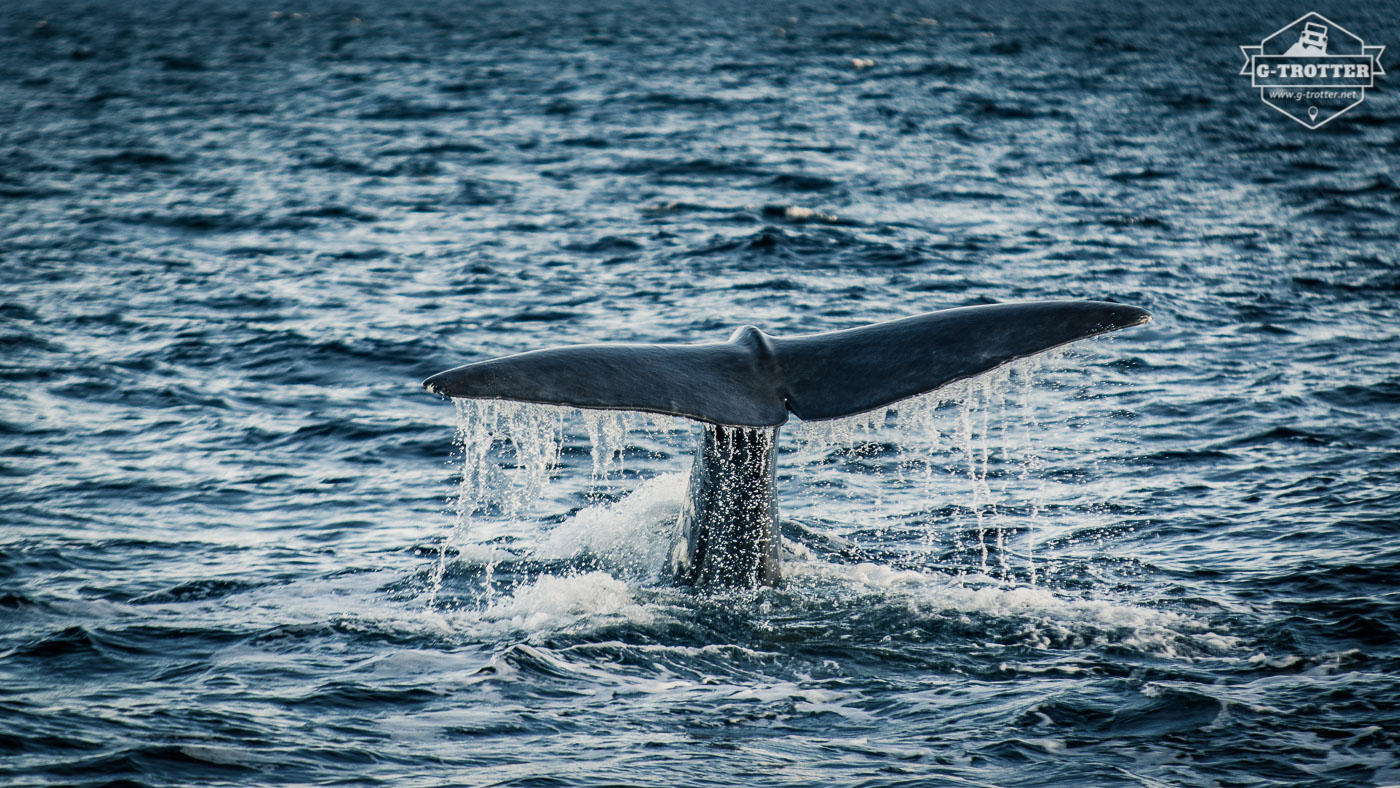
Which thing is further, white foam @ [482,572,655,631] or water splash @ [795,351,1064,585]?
water splash @ [795,351,1064,585]

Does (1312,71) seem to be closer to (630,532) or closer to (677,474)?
(677,474)

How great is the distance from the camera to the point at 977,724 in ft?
20.5

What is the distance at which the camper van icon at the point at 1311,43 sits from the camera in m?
45.6

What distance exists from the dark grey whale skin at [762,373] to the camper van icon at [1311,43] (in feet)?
143

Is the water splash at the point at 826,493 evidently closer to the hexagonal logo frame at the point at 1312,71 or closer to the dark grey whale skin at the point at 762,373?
the dark grey whale skin at the point at 762,373

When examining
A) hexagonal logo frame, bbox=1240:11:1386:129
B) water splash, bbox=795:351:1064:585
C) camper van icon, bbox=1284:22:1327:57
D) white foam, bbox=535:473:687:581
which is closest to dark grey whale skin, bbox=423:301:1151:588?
water splash, bbox=795:351:1064:585

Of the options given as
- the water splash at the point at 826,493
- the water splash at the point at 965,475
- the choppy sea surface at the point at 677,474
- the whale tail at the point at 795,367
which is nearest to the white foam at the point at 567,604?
the choppy sea surface at the point at 677,474

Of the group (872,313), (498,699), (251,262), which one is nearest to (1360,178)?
(872,313)

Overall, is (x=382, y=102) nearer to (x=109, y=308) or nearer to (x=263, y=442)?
(x=109, y=308)

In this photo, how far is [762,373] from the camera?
6531 mm

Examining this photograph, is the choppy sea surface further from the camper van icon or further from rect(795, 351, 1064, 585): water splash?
the camper van icon

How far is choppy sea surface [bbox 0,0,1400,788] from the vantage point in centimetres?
629

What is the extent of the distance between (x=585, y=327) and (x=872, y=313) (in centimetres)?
297

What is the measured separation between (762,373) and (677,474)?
3830mm
